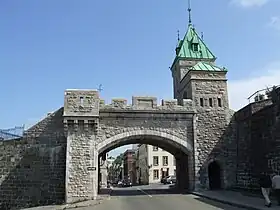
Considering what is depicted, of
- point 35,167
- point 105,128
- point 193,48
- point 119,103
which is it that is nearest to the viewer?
point 35,167

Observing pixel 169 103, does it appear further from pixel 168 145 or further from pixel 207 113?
pixel 168 145

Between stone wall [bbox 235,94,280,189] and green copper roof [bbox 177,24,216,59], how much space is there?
39.3 ft

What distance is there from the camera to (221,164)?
21500 millimetres

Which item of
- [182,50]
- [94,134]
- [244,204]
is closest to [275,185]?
[244,204]

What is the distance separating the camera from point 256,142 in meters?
19.0

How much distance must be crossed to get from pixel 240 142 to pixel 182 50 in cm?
1437

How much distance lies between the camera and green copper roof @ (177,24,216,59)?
32.4 metres

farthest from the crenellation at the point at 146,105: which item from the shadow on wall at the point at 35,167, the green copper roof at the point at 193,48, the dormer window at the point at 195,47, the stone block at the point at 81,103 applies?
the dormer window at the point at 195,47

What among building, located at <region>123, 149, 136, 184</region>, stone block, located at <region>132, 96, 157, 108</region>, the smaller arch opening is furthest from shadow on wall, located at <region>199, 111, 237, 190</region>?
building, located at <region>123, 149, 136, 184</region>

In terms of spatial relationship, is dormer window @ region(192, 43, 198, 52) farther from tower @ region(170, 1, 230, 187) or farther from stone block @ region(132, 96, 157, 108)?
stone block @ region(132, 96, 157, 108)

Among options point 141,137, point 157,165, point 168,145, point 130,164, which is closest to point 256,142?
point 168,145

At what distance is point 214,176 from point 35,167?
12.2 metres

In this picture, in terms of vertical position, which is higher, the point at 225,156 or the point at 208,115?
the point at 208,115

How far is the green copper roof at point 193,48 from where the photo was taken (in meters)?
32.4
